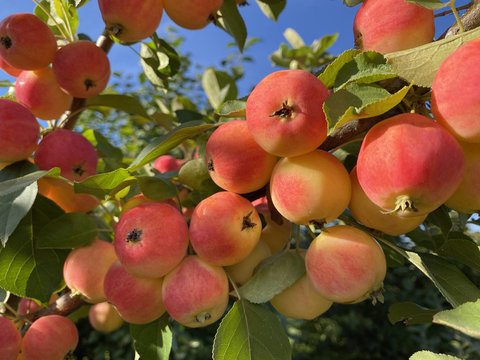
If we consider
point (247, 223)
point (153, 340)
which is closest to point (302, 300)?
point (247, 223)

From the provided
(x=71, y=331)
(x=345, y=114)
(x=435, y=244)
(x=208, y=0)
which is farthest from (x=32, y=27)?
(x=435, y=244)

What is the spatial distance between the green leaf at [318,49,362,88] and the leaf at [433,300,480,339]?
1.57ft

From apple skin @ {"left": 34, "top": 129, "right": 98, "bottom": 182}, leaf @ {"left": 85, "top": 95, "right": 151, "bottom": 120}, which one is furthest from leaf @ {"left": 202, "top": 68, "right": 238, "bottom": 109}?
apple skin @ {"left": 34, "top": 129, "right": 98, "bottom": 182}

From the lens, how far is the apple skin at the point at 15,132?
44.1 inches

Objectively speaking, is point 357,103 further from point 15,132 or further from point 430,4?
point 15,132

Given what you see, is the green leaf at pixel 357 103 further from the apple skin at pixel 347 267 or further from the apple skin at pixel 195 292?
the apple skin at pixel 195 292

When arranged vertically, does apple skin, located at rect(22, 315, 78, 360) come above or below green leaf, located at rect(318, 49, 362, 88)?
below

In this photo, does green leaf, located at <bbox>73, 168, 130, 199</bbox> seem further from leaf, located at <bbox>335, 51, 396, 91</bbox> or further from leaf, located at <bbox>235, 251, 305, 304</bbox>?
leaf, located at <bbox>335, 51, 396, 91</bbox>

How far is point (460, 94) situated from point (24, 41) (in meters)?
1.24

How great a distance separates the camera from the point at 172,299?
0.88 m

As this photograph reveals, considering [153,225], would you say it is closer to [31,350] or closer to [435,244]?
[31,350]

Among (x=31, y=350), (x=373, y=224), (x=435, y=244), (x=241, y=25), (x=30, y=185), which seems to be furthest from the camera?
(x=241, y=25)

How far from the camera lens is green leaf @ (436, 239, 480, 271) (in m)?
0.86

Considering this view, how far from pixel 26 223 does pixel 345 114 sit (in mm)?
982
